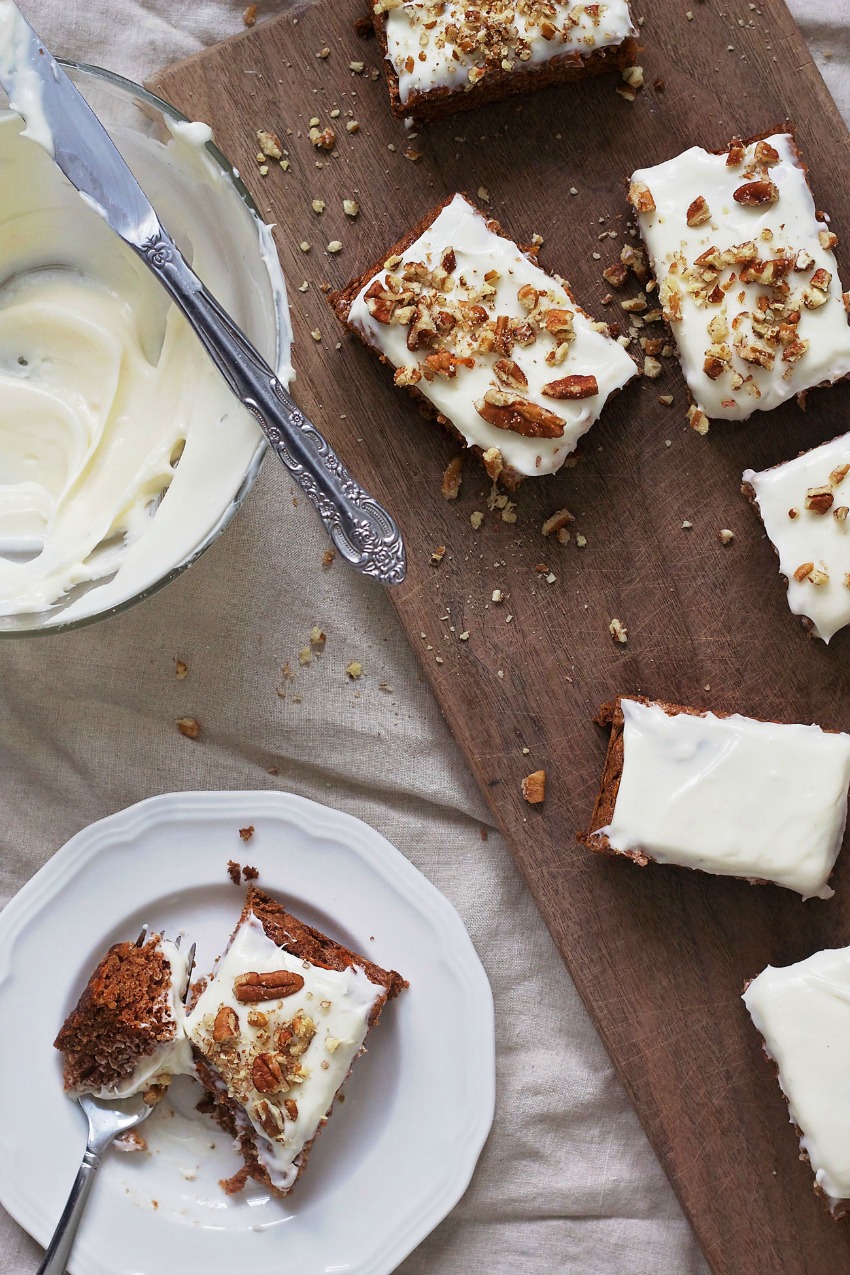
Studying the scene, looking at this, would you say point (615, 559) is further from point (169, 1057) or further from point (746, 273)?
point (169, 1057)

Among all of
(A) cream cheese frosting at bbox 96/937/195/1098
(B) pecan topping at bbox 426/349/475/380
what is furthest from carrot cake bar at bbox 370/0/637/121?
(A) cream cheese frosting at bbox 96/937/195/1098

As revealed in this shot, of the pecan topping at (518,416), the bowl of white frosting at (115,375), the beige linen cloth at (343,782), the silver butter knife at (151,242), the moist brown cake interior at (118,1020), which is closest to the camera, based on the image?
the silver butter knife at (151,242)

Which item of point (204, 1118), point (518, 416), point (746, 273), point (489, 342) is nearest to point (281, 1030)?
point (204, 1118)

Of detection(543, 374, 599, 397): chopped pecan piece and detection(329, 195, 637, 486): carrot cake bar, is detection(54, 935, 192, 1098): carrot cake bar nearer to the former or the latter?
detection(329, 195, 637, 486): carrot cake bar

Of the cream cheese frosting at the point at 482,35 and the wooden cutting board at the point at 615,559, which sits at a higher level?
the cream cheese frosting at the point at 482,35

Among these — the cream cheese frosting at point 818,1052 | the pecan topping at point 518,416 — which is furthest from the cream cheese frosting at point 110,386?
the cream cheese frosting at point 818,1052

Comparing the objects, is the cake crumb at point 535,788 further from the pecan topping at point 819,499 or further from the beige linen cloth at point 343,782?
the pecan topping at point 819,499

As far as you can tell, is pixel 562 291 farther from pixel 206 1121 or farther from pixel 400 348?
pixel 206 1121
